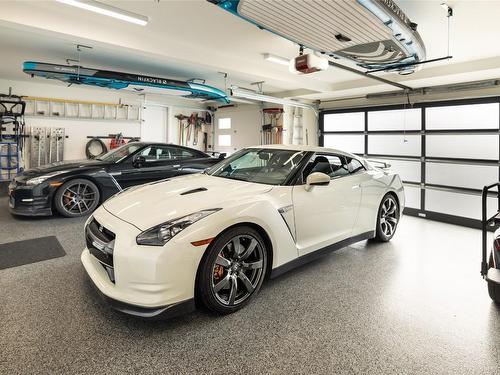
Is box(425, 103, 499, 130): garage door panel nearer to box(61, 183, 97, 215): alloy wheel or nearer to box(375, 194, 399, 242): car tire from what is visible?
box(375, 194, 399, 242): car tire

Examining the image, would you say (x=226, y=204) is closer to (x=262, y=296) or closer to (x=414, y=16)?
(x=262, y=296)

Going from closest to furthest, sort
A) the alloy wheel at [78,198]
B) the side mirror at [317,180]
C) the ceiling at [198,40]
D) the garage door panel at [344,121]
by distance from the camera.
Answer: the side mirror at [317,180] < the ceiling at [198,40] < the alloy wheel at [78,198] < the garage door panel at [344,121]

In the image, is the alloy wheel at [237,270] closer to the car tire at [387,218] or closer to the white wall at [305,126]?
the car tire at [387,218]

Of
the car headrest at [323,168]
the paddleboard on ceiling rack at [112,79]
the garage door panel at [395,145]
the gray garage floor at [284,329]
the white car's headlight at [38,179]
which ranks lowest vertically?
the gray garage floor at [284,329]

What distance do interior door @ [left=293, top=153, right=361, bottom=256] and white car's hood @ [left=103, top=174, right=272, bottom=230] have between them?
0.41 metres

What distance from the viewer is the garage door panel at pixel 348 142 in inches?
290

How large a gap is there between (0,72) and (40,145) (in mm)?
1818

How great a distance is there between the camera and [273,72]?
6.16m

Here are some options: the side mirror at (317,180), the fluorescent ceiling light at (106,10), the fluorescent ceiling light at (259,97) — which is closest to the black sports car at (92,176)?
the fluorescent ceiling light at (259,97)

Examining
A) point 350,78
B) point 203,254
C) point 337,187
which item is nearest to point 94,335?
point 203,254

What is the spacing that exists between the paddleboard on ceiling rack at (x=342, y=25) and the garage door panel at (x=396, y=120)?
3.10 m

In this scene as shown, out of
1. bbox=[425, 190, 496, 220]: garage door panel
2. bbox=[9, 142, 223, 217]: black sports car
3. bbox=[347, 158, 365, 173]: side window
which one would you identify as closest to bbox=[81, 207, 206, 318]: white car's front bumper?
bbox=[347, 158, 365, 173]: side window

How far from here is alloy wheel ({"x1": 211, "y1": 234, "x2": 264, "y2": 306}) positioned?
2.23 meters

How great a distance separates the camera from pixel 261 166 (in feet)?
10.7
